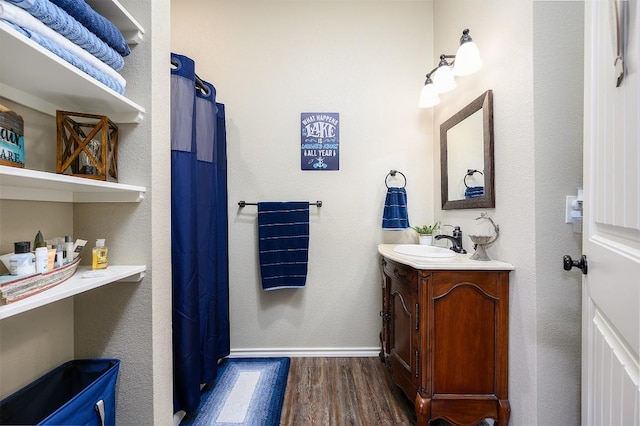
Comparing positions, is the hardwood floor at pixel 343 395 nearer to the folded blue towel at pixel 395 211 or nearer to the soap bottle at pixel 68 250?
the folded blue towel at pixel 395 211

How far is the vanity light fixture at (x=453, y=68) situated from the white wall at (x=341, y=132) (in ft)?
0.95

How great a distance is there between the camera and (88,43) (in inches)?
30.8

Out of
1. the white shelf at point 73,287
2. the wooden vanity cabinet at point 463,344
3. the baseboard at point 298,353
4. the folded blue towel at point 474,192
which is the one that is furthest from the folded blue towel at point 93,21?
the baseboard at point 298,353

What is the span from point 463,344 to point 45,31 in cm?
185

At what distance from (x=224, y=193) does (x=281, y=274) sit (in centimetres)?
74

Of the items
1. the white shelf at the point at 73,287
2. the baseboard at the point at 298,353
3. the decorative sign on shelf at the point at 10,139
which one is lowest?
the baseboard at the point at 298,353

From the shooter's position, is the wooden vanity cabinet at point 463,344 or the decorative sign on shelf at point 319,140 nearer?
the wooden vanity cabinet at point 463,344

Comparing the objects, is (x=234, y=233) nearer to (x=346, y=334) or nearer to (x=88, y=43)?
(x=346, y=334)

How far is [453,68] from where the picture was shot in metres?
1.50

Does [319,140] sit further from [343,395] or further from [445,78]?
[343,395]

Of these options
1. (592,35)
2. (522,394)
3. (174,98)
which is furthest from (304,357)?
(592,35)

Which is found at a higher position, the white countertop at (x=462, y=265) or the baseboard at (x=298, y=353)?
the white countertop at (x=462, y=265)

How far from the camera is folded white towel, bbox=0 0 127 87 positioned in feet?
1.89

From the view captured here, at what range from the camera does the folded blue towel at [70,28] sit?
635 mm
